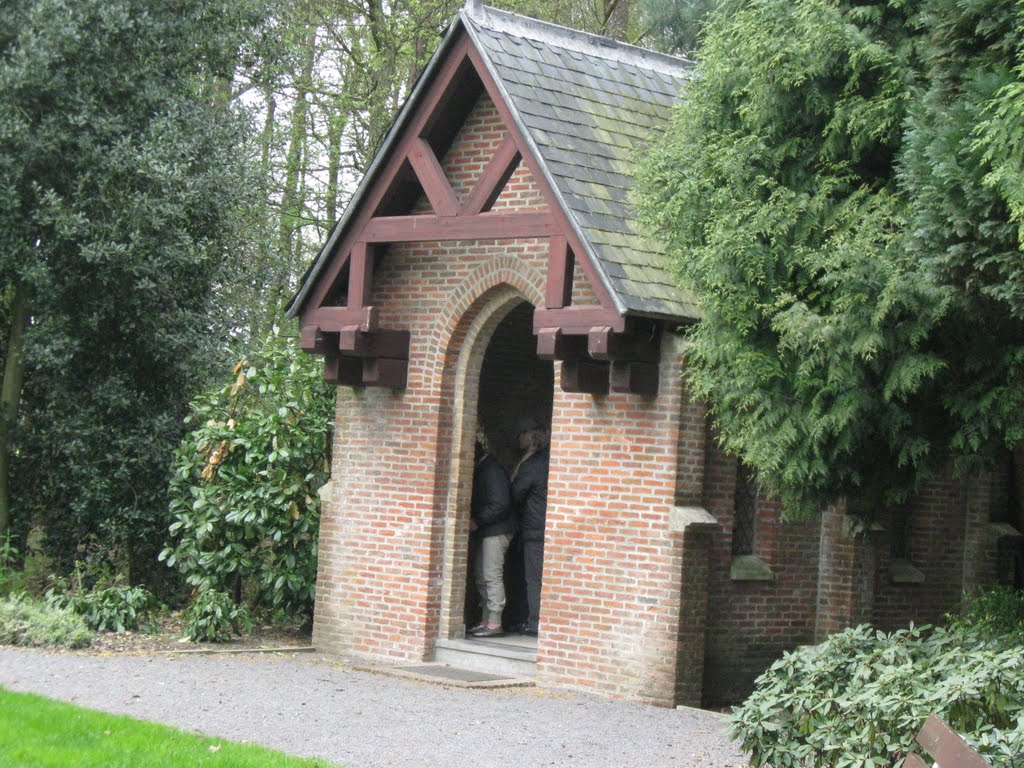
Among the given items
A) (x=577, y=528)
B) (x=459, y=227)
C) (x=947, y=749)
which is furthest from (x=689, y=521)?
(x=947, y=749)

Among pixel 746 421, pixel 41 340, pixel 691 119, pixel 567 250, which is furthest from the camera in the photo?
pixel 41 340

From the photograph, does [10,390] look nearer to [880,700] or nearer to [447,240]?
[447,240]

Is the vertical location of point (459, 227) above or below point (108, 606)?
above

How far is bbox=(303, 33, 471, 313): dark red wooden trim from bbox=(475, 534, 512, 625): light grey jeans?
9.48 feet

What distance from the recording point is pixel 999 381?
9086mm

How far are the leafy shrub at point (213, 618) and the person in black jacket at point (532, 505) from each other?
290 cm

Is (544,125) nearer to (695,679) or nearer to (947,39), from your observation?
(947,39)

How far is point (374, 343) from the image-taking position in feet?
43.2

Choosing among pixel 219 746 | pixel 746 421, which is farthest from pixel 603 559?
pixel 219 746

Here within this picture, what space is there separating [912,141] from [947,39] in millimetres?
730

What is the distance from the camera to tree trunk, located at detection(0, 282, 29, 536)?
16750 mm

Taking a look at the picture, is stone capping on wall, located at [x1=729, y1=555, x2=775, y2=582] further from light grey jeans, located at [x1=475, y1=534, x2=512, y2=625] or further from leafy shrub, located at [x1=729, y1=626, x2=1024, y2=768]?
leafy shrub, located at [x1=729, y1=626, x2=1024, y2=768]

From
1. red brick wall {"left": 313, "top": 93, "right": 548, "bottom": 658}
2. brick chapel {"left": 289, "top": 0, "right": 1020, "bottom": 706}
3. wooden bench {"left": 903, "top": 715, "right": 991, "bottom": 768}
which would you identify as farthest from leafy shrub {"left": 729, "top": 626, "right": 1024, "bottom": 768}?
red brick wall {"left": 313, "top": 93, "right": 548, "bottom": 658}

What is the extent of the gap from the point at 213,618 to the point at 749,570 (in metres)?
5.29
